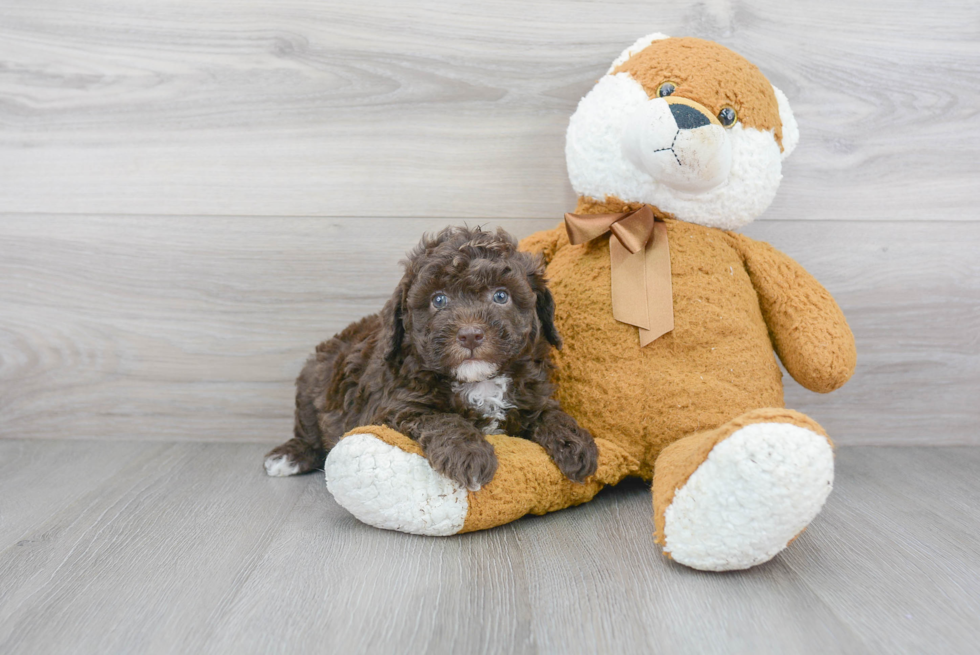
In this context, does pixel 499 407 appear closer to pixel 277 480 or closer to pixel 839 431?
pixel 277 480

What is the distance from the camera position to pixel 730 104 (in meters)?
1.29

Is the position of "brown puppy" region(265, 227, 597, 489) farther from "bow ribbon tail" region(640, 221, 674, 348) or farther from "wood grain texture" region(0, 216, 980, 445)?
"wood grain texture" region(0, 216, 980, 445)

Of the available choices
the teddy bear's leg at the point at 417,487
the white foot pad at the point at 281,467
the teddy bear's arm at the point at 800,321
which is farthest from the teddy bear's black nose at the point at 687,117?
the white foot pad at the point at 281,467

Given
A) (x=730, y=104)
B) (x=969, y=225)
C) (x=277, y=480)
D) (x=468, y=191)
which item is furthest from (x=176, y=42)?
(x=969, y=225)

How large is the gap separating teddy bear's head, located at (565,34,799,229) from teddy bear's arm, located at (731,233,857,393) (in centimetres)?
10

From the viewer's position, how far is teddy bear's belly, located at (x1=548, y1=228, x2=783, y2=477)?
1.29 metres

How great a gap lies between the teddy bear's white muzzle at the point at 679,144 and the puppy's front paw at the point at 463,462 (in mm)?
591

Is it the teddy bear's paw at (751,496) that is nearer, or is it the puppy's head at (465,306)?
the teddy bear's paw at (751,496)

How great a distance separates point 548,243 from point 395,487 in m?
0.63

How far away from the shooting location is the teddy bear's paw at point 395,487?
3.70 ft

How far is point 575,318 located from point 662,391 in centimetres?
22

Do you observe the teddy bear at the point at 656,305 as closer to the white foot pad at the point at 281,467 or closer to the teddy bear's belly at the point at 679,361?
the teddy bear's belly at the point at 679,361

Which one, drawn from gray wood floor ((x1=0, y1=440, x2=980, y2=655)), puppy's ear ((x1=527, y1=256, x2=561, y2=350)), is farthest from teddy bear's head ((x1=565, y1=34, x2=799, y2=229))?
gray wood floor ((x1=0, y1=440, x2=980, y2=655))

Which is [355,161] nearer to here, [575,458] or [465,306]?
[465,306]
